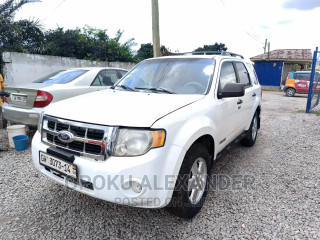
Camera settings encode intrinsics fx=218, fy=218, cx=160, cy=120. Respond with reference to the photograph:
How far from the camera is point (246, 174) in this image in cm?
326

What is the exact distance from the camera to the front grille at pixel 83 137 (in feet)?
5.77

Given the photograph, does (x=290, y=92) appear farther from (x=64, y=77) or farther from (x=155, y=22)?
(x=64, y=77)

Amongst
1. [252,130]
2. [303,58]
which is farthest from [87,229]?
[303,58]

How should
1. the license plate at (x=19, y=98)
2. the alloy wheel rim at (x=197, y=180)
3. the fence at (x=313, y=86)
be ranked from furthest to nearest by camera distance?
the fence at (x=313, y=86)
the license plate at (x=19, y=98)
the alloy wheel rim at (x=197, y=180)

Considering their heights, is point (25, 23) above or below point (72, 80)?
above

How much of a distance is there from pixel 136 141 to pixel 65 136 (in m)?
0.68

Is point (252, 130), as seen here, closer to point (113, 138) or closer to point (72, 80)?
point (113, 138)

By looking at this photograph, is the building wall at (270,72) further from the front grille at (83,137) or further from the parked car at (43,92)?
the front grille at (83,137)

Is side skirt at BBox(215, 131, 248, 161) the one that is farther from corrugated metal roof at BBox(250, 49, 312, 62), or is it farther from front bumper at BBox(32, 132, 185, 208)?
corrugated metal roof at BBox(250, 49, 312, 62)

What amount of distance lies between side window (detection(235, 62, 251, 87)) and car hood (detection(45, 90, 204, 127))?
1.53 meters

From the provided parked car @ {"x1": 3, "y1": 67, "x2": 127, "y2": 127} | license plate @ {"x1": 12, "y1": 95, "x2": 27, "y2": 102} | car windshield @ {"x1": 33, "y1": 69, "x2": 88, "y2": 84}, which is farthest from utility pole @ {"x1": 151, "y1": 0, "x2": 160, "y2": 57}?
license plate @ {"x1": 12, "y1": 95, "x2": 27, "y2": 102}

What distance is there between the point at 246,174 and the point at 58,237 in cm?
258

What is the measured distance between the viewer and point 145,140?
1.74 meters

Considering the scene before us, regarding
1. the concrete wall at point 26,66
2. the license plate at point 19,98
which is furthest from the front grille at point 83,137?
the concrete wall at point 26,66
